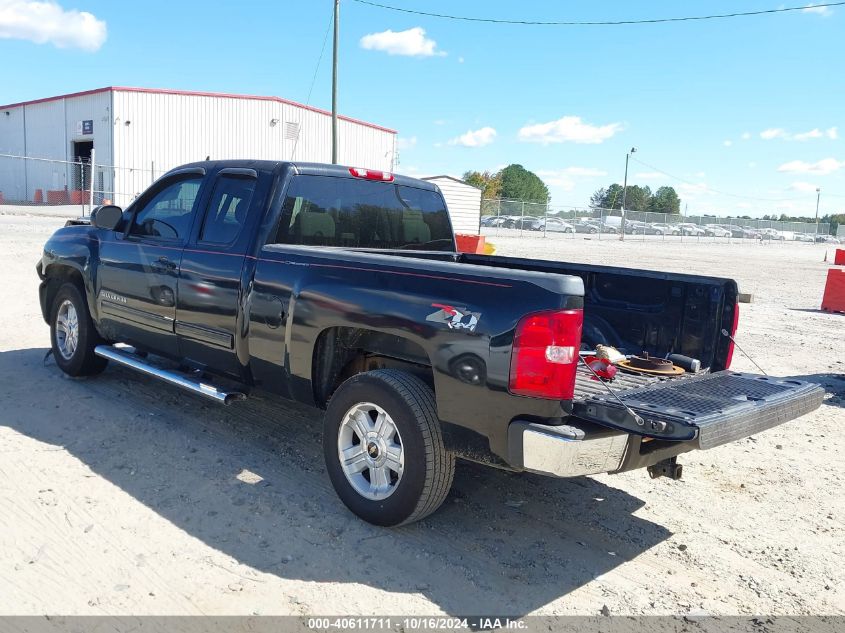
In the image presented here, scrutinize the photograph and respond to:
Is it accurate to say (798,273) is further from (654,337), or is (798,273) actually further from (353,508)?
(353,508)

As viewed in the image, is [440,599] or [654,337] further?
[654,337]

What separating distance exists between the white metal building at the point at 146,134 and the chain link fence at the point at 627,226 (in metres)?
9.45

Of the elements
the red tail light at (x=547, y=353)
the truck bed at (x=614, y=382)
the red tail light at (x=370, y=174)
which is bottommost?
the truck bed at (x=614, y=382)

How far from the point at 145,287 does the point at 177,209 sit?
627 millimetres

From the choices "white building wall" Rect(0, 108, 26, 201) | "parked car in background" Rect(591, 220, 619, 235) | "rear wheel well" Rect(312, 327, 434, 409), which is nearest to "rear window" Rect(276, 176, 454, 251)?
"rear wheel well" Rect(312, 327, 434, 409)

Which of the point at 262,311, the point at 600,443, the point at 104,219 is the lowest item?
the point at 600,443

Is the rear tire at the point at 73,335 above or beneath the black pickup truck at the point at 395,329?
beneath

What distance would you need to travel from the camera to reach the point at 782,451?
17.9ft

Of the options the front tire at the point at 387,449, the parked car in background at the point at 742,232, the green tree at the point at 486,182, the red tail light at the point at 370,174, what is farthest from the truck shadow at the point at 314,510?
the green tree at the point at 486,182

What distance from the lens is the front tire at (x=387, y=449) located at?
11.9 feet

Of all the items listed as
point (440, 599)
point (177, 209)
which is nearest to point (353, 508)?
point (440, 599)

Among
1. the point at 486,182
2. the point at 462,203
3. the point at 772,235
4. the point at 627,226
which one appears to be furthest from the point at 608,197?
the point at 462,203

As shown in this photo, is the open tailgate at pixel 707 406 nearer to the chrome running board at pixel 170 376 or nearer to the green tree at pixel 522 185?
the chrome running board at pixel 170 376

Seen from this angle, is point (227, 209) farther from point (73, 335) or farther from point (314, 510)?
point (73, 335)
